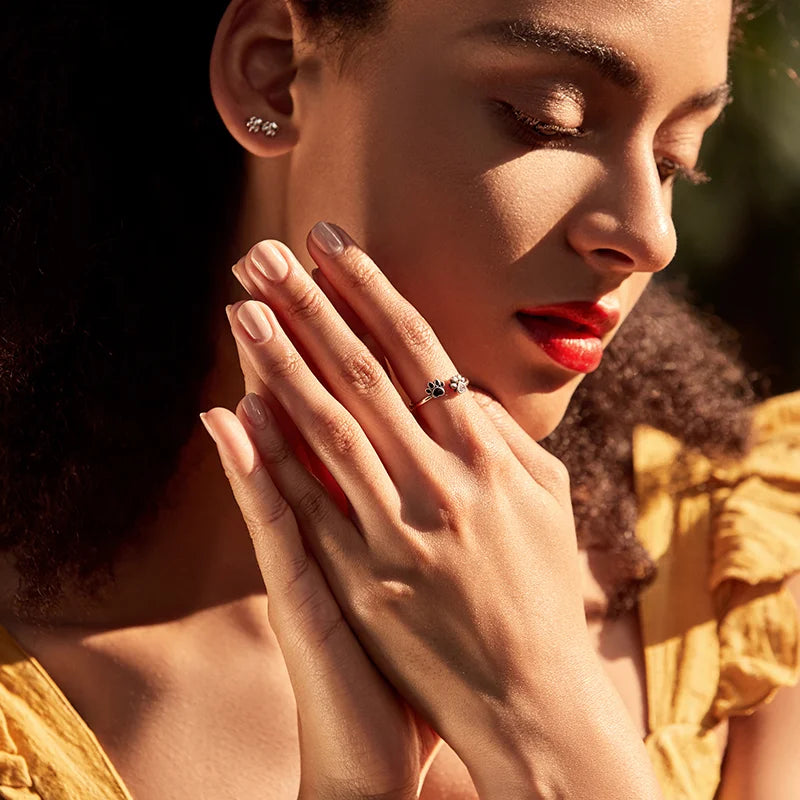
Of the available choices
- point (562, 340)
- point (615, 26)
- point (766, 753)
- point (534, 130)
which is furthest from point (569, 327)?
point (766, 753)

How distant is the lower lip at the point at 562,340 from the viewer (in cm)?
151

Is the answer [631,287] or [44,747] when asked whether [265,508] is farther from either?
[631,287]

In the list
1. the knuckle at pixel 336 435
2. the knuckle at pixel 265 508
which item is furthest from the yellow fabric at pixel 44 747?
the knuckle at pixel 336 435

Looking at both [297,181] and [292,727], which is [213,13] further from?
[292,727]

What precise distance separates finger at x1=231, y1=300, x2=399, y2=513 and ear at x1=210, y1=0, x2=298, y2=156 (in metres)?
0.29

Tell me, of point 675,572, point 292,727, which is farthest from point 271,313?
point 675,572

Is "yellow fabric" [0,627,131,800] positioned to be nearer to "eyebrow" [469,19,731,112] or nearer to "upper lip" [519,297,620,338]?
"upper lip" [519,297,620,338]

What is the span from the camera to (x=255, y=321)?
1.39 meters

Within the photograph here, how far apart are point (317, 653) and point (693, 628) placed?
0.68m

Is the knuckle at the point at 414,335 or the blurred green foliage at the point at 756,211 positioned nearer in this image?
the knuckle at the point at 414,335

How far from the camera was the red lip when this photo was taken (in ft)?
4.93

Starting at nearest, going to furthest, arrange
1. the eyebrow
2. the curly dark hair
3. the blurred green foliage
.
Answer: the eyebrow → the curly dark hair → the blurred green foliage

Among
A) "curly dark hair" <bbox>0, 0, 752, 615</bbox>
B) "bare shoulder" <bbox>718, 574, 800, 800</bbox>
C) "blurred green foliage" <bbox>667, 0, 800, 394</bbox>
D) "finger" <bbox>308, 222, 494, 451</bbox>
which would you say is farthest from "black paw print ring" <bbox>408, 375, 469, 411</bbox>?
"blurred green foliage" <bbox>667, 0, 800, 394</bbox>

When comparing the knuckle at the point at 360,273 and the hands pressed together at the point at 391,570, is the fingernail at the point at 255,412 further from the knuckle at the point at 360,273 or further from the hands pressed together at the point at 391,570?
the knuckle at the point at 360,273
